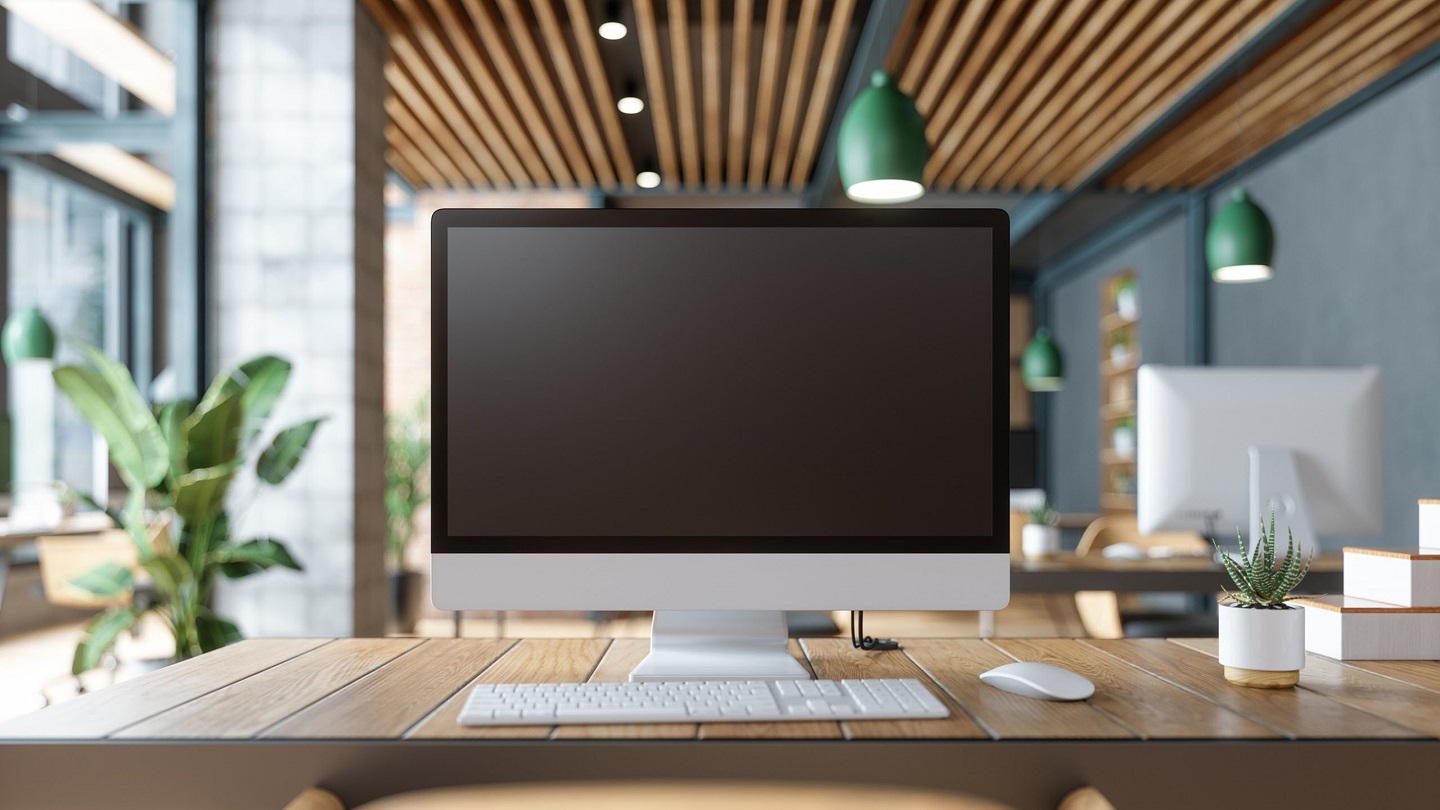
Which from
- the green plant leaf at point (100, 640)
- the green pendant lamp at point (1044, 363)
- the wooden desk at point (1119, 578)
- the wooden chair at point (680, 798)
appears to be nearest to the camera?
the wooden chair at point (680, 798)

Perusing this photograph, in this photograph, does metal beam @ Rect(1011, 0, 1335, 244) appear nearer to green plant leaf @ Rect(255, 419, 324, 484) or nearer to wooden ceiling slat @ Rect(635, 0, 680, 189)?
wooden ceiling slat @ Rect(635, 0, 680, 189)

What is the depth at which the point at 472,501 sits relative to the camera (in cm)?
125

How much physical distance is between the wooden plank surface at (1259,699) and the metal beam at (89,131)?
413 cm

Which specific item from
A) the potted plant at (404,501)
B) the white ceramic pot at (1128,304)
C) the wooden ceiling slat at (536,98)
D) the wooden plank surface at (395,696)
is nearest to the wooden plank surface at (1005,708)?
the wooden plank surface at (395,696)

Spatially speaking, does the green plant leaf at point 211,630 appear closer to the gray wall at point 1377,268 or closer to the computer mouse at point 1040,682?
the computer mouse at point 1040,682

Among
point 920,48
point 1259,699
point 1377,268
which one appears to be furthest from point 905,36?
point 1259,699

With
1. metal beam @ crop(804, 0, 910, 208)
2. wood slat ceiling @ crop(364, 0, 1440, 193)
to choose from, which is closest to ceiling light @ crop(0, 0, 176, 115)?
wood slat ceiling @ crop(364, 0, 1440, 193)

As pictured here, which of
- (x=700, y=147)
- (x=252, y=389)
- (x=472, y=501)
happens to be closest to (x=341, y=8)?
(x=252, y=389)

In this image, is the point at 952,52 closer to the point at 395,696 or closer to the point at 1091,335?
the point at 395,696

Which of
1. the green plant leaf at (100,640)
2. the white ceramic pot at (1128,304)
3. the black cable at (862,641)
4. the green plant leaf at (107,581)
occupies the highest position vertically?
the white ceramic pot at (1128,304)

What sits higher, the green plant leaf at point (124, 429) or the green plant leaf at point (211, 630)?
the green plant leaf at point (124, 429)

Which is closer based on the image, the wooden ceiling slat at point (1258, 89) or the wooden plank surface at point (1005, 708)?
the wooden plank surface at point (1005, 708)

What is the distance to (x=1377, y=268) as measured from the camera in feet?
16.5

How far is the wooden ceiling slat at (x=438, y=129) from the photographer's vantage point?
5.12 meters
